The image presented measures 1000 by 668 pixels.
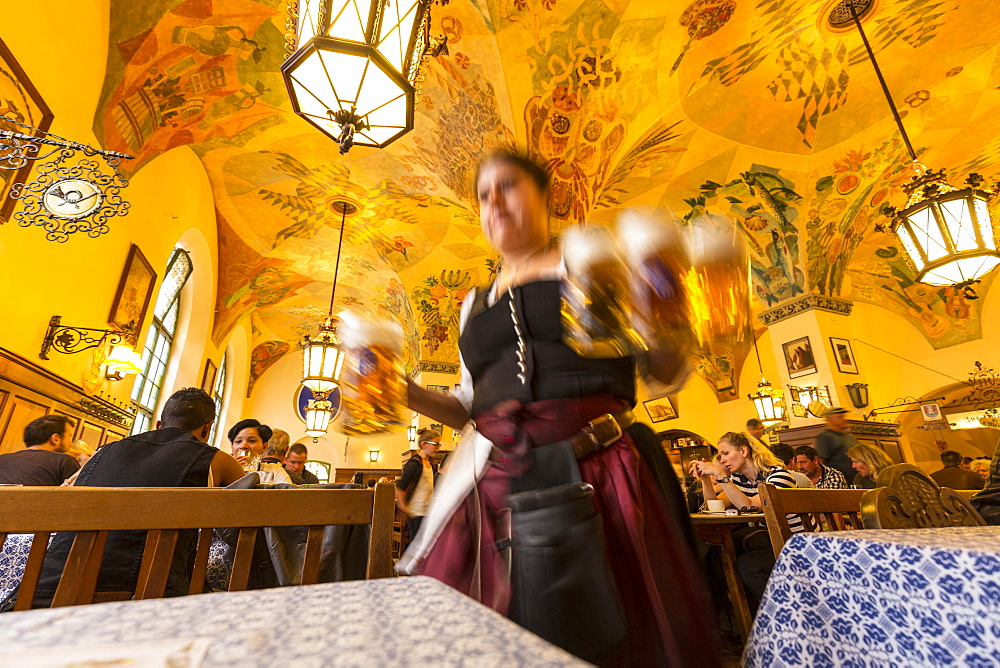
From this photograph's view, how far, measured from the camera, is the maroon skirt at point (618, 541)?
2.60 ft

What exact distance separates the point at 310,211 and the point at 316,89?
8.26 meters

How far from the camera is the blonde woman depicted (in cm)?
507

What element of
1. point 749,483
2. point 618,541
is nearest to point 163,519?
point 618,541

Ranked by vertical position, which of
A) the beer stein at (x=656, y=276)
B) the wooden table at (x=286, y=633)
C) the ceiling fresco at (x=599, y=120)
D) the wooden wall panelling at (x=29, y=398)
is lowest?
the wooden table at (x=286, y=633)

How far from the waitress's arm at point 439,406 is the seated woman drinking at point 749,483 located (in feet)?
8.64

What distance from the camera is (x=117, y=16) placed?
5.22 metres

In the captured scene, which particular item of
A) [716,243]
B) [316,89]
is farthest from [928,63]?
[716,243]

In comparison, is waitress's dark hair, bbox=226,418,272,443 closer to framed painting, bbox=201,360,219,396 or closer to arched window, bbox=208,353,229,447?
framed painting, bbox=201,360,219,396

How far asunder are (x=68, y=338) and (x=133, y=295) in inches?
62.0

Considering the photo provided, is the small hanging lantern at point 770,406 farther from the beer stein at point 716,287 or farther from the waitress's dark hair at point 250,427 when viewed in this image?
the beer stein at point 716,287

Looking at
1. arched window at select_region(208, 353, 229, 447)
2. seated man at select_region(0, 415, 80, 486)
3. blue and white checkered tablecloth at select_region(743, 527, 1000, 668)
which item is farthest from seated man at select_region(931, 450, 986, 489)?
arched window at select_region(208, 353, 229, 447)

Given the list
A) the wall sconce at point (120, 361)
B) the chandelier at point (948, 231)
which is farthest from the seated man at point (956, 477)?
the wall sconce at point (120, 361)

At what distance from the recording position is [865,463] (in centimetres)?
521

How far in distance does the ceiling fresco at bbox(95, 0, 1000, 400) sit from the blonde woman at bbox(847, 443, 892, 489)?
219 centimetres
